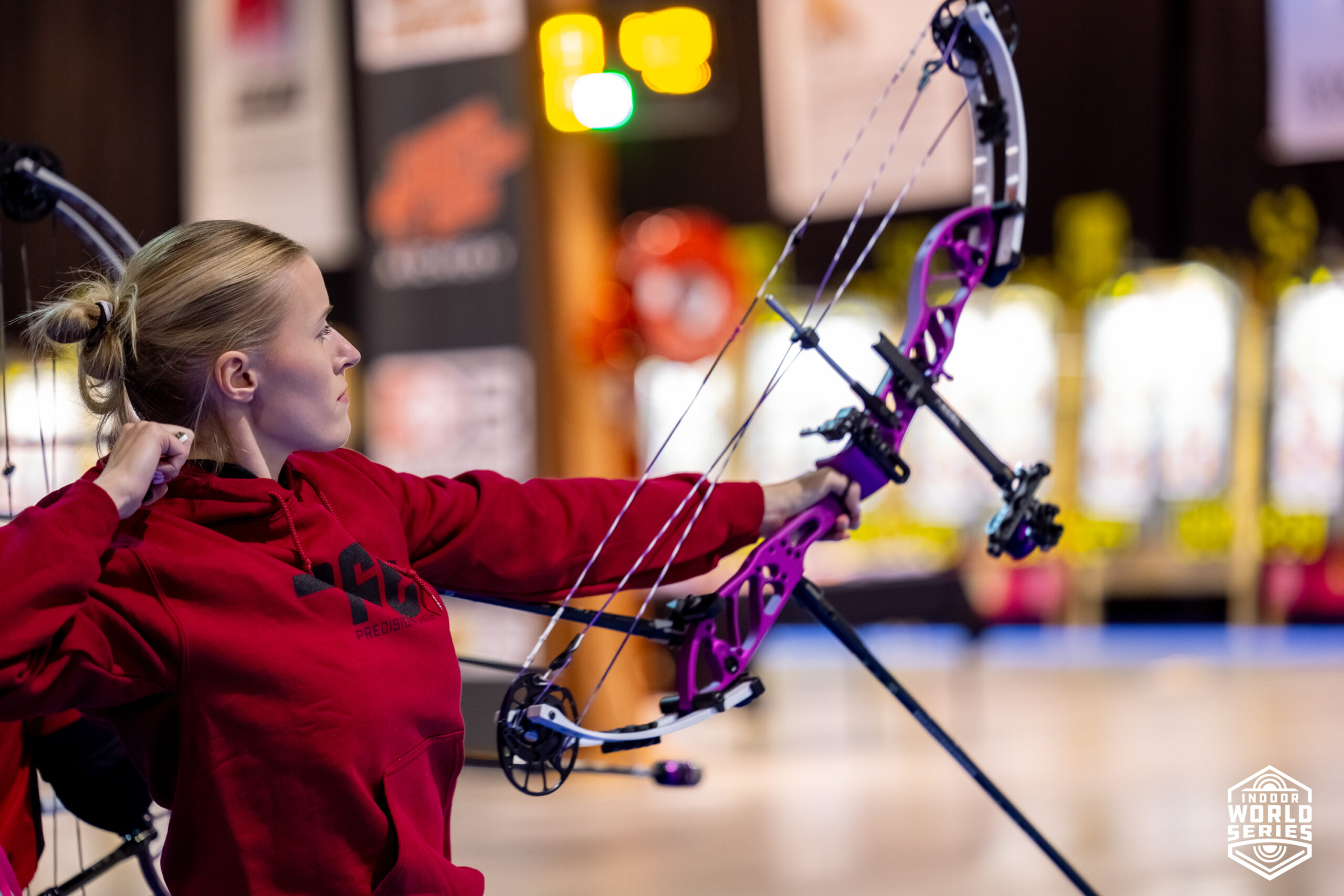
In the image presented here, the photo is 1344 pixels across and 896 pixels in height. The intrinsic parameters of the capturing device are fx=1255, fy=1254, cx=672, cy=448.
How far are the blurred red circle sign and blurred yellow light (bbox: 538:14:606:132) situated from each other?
461 mm

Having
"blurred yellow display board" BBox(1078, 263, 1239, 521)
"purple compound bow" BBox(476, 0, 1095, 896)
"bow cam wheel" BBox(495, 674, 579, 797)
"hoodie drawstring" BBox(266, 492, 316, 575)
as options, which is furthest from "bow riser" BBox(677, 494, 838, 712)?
"blurred yellow display board" BBox(1078, 263, 1239, 521)

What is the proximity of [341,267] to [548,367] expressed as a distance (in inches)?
151

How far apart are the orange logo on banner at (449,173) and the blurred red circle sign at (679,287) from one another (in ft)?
1.64

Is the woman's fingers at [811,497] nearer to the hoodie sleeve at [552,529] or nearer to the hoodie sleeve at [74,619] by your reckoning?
the hoodie sleeve at [552,529]

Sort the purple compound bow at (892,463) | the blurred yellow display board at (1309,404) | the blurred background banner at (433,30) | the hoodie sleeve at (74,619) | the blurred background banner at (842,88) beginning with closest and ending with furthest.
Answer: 1. the hoodie sleeve at (74,619)
2. the purple compound bow at (892,463)
3. the blurred background banner at (433,30)
4. the blurred background banner at (842,88)
5. the blurred yellow display board at (1309,404)

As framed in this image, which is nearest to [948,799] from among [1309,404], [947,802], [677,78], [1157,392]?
[947,802]

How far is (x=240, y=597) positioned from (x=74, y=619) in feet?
0.40

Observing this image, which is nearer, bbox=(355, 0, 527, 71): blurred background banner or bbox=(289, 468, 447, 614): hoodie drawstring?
bbox=(289, 468, 447, 614): hoodie drawstring

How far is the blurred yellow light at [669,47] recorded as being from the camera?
3.89 metres

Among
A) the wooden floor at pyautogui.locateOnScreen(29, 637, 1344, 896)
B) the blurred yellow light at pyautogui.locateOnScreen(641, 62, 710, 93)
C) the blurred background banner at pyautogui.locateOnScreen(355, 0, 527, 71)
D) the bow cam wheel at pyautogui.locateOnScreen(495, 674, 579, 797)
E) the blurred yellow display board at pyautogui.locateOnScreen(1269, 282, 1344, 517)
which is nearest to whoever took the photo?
the bow cam wheel at pyautogui.locateOnScreen(495, 674, 579, 797)

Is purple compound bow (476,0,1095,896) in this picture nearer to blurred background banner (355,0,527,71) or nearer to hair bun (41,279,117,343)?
hair bun (41,279,117,343)

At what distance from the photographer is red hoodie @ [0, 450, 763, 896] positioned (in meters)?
0.92

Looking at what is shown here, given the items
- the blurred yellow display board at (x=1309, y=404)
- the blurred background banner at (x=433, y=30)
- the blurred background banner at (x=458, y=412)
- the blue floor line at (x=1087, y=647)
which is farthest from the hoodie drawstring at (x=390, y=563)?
the blurred yellow display board at (x=1309, y=404)

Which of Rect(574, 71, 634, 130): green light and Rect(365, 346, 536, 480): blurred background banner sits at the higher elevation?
Rect(574, 71, 634, 130): green light
